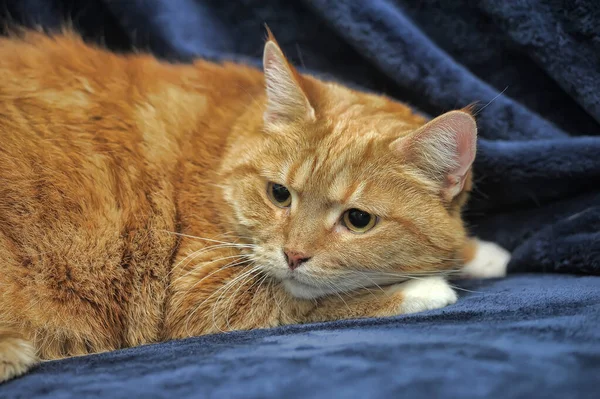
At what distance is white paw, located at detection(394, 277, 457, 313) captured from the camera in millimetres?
1463

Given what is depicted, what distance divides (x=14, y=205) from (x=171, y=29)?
1.13 metres

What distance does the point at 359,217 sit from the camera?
4.84 feet

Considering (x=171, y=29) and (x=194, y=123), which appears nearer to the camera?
(x=194, y=123)

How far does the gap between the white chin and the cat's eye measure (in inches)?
8.7

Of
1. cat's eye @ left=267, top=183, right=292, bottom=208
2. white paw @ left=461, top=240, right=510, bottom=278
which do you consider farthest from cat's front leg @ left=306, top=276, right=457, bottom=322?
white paw @ left=461, top=240, right=510, bottom=278

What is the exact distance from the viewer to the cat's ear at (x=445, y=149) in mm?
1402

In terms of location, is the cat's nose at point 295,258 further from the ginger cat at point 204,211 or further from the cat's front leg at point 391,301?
the cat's front leg at point 391,301

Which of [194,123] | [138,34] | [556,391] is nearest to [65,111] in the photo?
[194,123]

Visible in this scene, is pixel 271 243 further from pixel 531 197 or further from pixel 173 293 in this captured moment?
pixel 531 197

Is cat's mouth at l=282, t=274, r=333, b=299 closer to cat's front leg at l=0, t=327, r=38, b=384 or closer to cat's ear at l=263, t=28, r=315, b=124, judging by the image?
cat's ear at l=263, t=28, r=315, b=124

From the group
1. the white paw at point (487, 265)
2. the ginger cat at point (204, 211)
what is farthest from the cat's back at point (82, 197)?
the white paw at point (487, 265)

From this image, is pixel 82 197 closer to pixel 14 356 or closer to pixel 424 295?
pixel 14 356

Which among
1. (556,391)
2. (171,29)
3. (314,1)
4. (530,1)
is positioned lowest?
(556,391)

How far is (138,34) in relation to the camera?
2271mm
